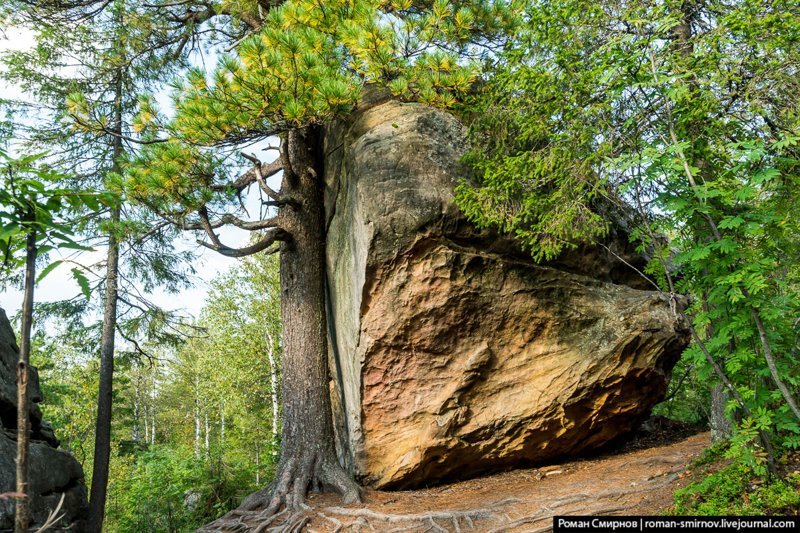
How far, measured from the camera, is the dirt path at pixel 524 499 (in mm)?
4629

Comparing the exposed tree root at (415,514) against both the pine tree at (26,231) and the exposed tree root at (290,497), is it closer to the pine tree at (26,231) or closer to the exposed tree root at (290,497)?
the exposed tree root at (290,497)

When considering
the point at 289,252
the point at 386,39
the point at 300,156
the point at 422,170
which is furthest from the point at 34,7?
the point at 422,170

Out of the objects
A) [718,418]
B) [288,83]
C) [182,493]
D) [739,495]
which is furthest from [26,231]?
[182,493]

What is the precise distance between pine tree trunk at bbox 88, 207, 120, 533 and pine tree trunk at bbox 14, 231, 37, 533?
6593 mm

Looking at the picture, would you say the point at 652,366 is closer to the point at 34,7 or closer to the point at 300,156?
the point at 300,156

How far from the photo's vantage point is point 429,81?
567 centimetres

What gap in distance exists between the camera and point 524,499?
506 centimetres

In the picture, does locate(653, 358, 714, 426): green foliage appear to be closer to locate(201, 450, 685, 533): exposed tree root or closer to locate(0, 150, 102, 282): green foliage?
locate(201, 450, 685, 533): exposed tree root

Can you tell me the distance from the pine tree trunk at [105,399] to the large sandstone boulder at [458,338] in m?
4.41

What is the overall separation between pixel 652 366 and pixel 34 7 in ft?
31.4

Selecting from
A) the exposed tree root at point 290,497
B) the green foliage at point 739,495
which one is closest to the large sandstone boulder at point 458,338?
the exposed tree root at point 290,497

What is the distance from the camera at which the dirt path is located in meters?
4.63

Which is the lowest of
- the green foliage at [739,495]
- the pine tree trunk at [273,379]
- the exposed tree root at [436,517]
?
the exposed tree root at [436,517]

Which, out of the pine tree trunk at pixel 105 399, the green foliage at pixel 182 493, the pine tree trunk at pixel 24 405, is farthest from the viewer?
the pine tree trunk at pixel 105 399
